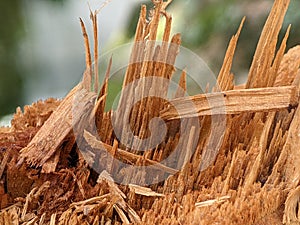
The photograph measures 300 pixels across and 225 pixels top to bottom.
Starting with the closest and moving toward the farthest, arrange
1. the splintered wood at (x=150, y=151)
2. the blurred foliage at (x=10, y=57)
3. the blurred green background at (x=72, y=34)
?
the splintered wood at (x=150, y=151) → the blurred green background at (x=72, y=34) → the blurred foliage at (x=10, y=57)

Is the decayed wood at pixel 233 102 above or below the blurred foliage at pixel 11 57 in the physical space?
below

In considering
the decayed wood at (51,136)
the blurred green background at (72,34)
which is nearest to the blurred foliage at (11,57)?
the blurred green background at (72,34)

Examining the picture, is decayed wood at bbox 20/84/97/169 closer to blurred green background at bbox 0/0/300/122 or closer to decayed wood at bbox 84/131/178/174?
decayed wood at bbox 84/131/178/174

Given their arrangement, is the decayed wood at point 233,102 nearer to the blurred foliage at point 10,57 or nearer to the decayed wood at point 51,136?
the decayed wood at point 51,136

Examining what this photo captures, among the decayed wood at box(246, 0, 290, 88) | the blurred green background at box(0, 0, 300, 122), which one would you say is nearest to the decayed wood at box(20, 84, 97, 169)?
the decayed wood at box(246, 0, 290, 88)

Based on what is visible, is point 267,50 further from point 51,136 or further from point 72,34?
point 72,34

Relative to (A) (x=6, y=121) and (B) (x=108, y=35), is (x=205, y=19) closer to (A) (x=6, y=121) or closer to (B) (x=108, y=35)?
(B) (x=108, y=35)

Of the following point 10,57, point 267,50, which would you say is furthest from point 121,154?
point 10,57

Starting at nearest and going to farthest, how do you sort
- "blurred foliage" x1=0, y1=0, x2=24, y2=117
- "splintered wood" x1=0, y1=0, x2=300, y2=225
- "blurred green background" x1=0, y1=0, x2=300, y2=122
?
"splintered wood" x1=0, y1=0, x2=300, y2=225
"blurred green background" x1=0, y1=0, x2=300, y2=122
"blurred foliage" x1=0, y1=0, x2=24, y2=117

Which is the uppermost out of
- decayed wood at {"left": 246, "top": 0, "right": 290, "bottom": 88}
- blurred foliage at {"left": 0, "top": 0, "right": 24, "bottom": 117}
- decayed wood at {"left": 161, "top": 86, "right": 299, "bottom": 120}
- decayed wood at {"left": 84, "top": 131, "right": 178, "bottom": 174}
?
blurred foliage at {"left": 0, "top": 0, "right": 24, "bottom": 117}
